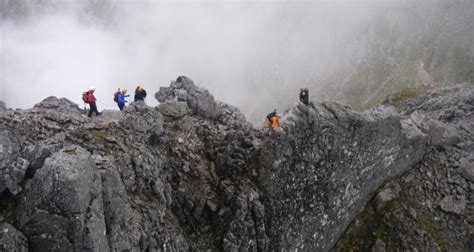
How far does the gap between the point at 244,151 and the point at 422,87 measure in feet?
146

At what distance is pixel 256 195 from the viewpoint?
29.5 metres

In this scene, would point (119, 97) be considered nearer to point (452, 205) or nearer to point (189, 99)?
point (189, 99)

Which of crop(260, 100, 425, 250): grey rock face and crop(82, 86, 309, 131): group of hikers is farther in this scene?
crop(260, 100, 425, 250): grey rock face

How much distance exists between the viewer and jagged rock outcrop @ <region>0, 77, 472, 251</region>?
2025cm

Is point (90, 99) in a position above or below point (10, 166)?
above

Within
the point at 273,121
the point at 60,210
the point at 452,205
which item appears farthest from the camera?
the point at 452,205

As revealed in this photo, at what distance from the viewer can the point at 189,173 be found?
95.5 ft

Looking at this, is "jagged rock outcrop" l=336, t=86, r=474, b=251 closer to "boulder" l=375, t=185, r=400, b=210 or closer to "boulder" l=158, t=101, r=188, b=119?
"boulder" l=375, t=185, r=400, b=210

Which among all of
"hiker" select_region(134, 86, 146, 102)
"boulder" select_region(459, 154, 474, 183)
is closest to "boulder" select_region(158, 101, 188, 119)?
"hiker" select_region(134, 86, 146, 102)

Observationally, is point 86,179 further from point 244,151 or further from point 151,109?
point 244,151

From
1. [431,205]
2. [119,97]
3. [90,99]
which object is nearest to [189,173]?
[119,97]

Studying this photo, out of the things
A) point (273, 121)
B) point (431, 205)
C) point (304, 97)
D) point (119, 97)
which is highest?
point (119, 97)

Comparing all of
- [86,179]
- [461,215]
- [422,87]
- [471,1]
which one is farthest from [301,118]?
[471,1]

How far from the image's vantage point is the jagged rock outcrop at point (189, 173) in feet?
66.4
